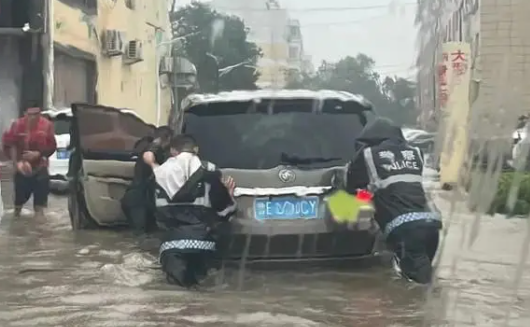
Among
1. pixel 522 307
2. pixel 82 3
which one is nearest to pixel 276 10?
pixel 522 307

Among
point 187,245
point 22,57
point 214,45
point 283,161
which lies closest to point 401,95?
point 283,161

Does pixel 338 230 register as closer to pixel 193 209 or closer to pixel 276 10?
pixel 193 209

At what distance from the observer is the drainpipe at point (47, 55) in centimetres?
2662

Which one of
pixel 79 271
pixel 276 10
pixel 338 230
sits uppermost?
pixel 276 10

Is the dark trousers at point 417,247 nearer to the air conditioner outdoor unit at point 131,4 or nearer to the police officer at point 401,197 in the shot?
the police officer at point 401,197

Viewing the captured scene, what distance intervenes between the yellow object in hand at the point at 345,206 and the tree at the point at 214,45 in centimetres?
2131

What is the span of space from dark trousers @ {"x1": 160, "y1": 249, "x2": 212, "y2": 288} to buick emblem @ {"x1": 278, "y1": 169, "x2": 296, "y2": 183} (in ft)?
2.53

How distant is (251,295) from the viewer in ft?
25.2

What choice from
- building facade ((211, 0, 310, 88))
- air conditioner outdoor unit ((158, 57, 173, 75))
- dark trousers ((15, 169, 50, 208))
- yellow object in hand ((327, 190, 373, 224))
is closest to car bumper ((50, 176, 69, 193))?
building facade ((211, 0, 310, 88))

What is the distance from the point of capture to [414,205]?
25.2 feet

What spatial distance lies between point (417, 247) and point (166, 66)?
3813 cm

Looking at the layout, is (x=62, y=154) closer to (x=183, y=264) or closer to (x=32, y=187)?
(x=32, y=187)

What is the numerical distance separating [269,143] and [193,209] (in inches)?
35.0

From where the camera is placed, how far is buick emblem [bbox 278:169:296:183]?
799cm
